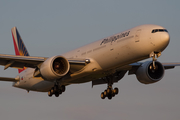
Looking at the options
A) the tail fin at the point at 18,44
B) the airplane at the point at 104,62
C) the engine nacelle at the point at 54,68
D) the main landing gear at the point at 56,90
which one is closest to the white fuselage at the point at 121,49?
the airplane at the point at 104,62

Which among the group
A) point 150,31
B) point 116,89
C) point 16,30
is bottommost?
point 116,89

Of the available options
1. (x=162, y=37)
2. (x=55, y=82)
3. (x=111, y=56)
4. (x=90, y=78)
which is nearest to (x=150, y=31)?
(x=162, y=37)

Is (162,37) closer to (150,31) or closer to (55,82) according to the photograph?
(150,31)

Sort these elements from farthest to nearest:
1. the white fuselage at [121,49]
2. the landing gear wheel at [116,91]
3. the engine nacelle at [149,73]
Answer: the landing gear wheel at [116,91], the engine nacelle at [149,73], the white fuselage at [121,49]

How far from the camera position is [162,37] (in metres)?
31.4

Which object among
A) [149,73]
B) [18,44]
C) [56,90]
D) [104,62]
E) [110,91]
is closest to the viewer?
[104,62]

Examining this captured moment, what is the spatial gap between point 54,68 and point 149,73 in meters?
11.3

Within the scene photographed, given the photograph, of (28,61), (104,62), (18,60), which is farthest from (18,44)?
(104,62)

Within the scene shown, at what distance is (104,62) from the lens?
1346 inches

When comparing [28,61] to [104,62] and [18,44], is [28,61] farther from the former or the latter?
[18,44]

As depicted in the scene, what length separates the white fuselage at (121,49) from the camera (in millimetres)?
31669

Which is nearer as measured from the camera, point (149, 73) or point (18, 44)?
point (149, 73)

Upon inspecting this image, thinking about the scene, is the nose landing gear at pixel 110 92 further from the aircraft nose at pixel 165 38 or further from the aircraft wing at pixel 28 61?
the aircraft nose at pixel 165 38

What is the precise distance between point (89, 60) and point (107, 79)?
6396mm
